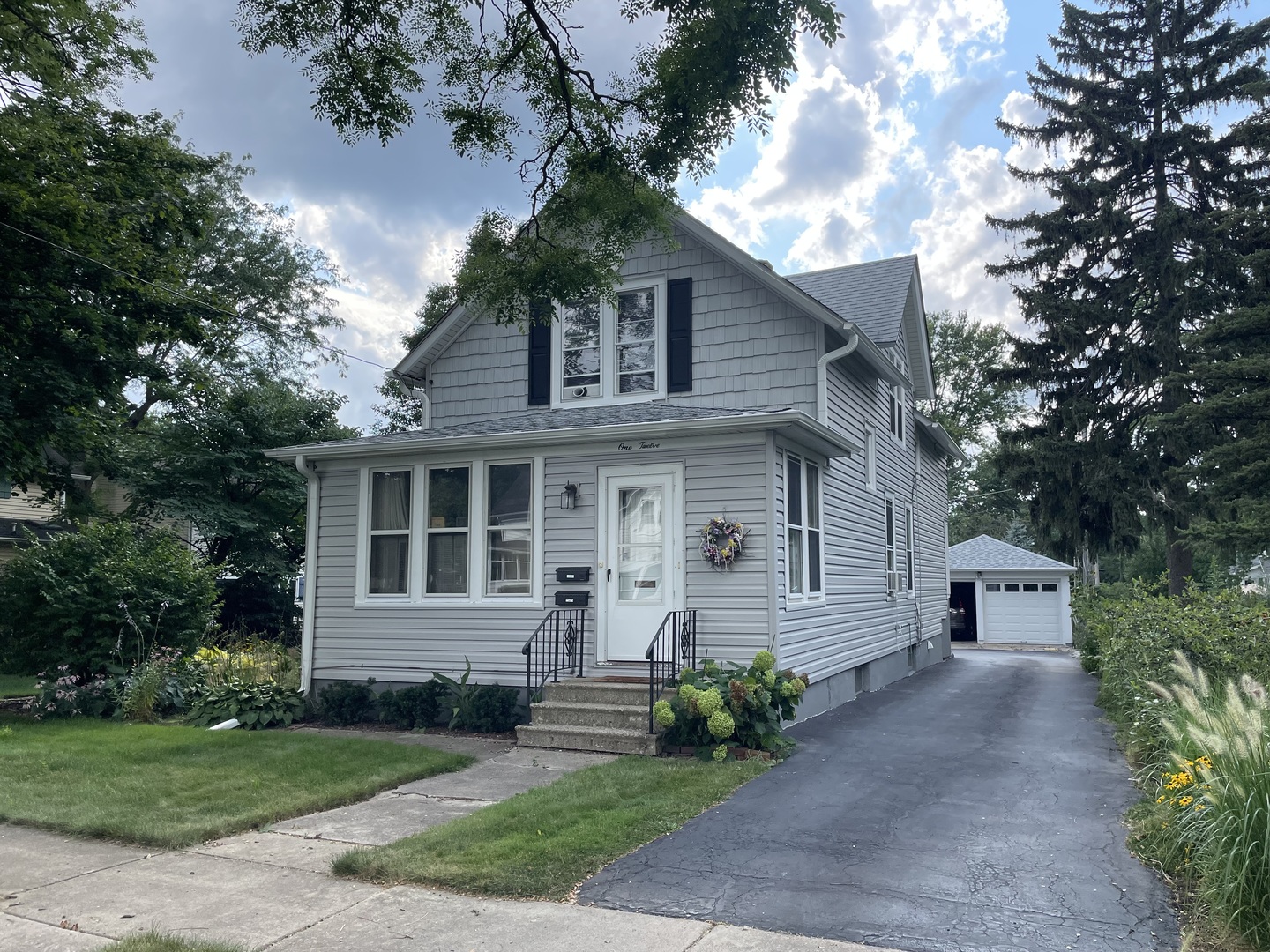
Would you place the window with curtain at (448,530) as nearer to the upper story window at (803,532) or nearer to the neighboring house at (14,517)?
the upper story window at (803,532)

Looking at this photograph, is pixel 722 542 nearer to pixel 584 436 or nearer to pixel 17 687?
pixel 584 436

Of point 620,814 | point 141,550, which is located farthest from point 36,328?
point 620,814

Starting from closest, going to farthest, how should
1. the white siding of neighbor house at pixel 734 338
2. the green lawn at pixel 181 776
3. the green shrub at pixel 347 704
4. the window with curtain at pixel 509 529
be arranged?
the green lawn at pixel 181 776
the window with curtain at pixel 509 529
the green shrub at pixel 347 704
the white siding of neighbor house at pixel 734 338

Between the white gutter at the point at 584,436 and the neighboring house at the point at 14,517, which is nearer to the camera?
the white gutter at the point at 584,436

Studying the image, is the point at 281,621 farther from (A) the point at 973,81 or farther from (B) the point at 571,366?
(A) the point at 973,81

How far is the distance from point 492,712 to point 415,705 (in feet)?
3.34

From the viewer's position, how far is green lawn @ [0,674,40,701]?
14062 mm

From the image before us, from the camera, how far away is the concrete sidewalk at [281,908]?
4.11 meters

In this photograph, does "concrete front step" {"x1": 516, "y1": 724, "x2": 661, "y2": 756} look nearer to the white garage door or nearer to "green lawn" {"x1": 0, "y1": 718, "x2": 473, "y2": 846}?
"green lawn" {"x1": 0, "y1": 718, "x2": 473, "y2": 846}

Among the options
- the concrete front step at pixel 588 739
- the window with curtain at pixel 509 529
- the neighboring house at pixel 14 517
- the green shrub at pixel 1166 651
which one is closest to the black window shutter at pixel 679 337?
the window with curtain at pixel 509 529

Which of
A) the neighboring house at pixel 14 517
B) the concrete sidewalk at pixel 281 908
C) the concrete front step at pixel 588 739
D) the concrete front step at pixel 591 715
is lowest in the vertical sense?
the concrete sidewalk at pixel 281 908

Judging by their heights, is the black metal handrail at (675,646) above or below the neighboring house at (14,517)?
below

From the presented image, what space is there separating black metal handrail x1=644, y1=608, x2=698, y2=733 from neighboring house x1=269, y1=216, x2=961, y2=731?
0.13 m

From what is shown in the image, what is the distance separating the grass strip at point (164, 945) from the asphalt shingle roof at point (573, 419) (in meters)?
6.38
